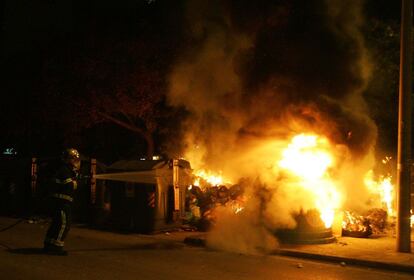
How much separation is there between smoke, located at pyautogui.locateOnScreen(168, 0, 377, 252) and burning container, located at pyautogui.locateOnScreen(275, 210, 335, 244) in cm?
18

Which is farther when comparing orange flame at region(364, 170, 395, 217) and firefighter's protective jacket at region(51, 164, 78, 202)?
orange flame at region(364, 170, 395, 217)

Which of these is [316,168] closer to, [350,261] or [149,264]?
[350,261]

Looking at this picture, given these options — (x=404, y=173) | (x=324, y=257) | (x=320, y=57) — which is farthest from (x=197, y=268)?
(x=320, y=57)

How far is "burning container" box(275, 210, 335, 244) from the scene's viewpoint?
11375 millimetres

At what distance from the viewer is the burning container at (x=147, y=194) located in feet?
43.6

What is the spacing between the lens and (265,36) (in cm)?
1460

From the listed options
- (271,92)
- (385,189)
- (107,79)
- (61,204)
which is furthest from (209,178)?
(61,204)

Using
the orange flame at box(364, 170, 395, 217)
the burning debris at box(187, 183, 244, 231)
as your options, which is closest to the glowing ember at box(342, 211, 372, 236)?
the burning debris at box(187, 183, 244, 231)

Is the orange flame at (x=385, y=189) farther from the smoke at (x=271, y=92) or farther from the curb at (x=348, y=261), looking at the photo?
the curb at (x=348, y=261)

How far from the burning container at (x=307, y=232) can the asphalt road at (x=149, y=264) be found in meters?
1.31

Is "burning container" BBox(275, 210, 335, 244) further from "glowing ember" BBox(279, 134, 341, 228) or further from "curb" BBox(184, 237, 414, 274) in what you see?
"curb" BBox(184, 237, 414, 274)

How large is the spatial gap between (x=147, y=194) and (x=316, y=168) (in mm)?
4034

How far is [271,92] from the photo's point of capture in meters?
14.0

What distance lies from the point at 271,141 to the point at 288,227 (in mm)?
2736
